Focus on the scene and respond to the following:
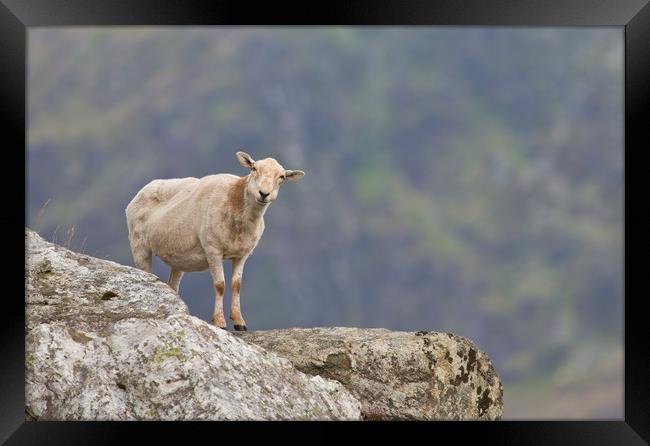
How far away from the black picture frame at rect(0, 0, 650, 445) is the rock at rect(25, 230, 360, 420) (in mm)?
496

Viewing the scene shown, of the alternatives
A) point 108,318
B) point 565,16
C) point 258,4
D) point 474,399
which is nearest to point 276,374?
point 108,318

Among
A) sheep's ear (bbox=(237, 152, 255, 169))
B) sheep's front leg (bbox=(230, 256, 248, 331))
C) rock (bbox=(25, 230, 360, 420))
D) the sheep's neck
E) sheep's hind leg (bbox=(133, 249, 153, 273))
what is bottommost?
rock (bbox=(25, 230, 360, 420))

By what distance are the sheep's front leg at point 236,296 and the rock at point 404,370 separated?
104 centimetres

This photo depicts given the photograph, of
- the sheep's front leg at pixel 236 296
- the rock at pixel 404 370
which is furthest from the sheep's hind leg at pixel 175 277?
the rock at pixel 404 370

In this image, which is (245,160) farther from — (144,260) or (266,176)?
(144,260)

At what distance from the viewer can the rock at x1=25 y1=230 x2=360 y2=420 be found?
12.7 meters

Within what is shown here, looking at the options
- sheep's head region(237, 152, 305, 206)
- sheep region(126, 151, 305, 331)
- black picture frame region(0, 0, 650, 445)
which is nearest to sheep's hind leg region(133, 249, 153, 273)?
sheep region(126, 151, 305, 331)

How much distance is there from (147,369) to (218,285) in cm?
444

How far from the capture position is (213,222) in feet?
56.9

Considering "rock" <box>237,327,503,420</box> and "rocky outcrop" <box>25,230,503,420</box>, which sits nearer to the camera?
"rocky outcrop" <box>25,230,503,420</box>

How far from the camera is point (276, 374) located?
13961 mm

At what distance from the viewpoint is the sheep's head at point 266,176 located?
16203mm

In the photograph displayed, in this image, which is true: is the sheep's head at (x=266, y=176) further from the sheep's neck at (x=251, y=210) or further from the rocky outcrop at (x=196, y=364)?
the rocky outcrop at (x=196, y=364)

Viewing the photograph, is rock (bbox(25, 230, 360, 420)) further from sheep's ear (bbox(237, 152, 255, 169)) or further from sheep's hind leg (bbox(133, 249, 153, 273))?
sheep's hind leg (bbox(133, 249, 153, 273))
